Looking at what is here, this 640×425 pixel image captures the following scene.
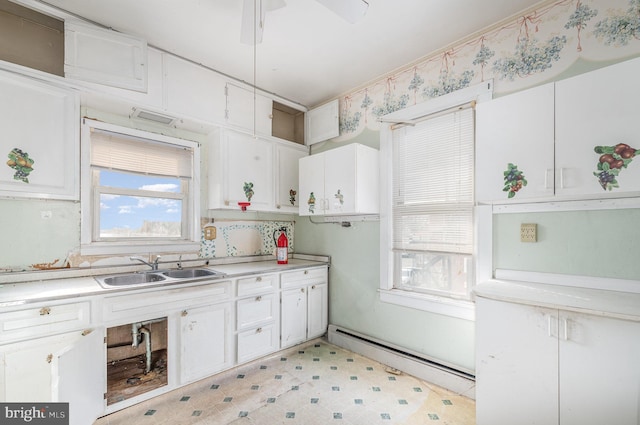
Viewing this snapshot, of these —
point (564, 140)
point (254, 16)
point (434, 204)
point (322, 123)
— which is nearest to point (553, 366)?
point (564, 140)

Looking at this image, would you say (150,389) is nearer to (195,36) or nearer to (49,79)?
(49,79)

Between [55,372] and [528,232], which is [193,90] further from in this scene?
[528,232]

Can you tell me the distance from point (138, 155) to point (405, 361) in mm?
3098

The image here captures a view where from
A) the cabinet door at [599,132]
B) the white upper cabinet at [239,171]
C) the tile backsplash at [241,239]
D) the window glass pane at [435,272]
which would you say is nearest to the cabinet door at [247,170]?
the white upper cabinet at [239,171]

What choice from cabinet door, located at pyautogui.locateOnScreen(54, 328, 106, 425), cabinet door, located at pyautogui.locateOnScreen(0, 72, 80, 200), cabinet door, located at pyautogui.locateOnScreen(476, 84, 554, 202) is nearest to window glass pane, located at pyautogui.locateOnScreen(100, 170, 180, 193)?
cabinet door, located at pyautogui.locateOnScreen(0, 72, 80, 200)

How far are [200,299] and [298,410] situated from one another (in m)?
1.12

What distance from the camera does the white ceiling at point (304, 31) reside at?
2053 millimetres

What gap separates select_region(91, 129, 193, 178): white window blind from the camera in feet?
8.27

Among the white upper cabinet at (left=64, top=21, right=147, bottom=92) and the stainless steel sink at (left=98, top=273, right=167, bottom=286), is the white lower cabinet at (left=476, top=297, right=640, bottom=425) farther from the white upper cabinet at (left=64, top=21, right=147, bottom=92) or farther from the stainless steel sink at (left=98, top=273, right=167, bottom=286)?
the white upper cabinet at (left=64, top=21, right=147, bottom=92)

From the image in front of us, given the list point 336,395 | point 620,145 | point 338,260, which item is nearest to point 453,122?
point 620,145

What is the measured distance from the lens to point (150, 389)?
2172mm

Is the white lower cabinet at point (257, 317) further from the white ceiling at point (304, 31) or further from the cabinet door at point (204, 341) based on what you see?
the white ceiling at point (304, 31)

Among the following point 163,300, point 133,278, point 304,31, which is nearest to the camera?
point 163,300

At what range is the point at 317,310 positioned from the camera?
3275 millimetres
